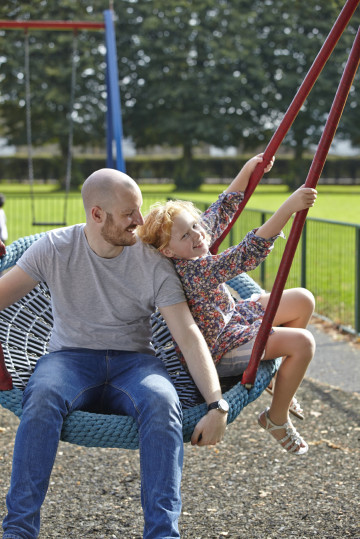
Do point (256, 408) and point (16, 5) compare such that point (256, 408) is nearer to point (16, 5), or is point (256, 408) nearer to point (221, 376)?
point (221, 376)

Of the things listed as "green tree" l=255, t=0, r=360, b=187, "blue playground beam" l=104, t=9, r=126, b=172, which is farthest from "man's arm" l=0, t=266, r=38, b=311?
"green tree" l=255, t=0, r=360, b=187

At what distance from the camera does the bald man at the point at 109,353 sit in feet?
6.88

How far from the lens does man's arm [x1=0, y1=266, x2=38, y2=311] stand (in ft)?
7.88

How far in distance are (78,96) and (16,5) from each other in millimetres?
4844

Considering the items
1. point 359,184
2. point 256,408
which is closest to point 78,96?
point 359,184

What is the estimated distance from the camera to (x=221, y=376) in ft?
8.59

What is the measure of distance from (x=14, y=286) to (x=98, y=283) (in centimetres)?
26

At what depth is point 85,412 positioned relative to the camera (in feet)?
7.42

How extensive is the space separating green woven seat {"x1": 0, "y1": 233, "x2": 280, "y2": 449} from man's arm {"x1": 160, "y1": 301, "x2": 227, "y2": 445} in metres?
0.04

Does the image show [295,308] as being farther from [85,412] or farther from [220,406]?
[85,412]

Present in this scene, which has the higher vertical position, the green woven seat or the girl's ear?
the girl's ear

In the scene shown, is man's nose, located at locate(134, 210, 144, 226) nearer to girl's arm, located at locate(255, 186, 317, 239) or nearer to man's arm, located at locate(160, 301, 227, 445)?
man's arm, located at locate(160, 301, 227, 445)

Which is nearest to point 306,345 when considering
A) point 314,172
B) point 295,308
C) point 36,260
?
point 295,308

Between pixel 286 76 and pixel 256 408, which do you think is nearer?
pixel 256 408
